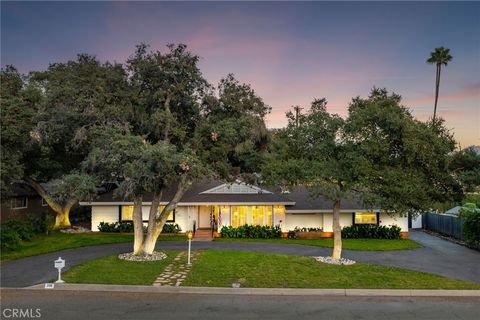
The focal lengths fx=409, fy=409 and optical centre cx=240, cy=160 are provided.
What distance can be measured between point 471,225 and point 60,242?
25587mm

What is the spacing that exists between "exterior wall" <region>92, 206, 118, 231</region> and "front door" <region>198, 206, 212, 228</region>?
6.49m

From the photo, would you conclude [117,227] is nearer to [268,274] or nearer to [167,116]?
[167,116]

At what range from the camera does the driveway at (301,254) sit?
16.5 meters

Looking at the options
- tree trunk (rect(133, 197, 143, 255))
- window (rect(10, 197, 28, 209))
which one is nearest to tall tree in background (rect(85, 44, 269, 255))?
tree trunk (rect(133, 197, 143, 255))

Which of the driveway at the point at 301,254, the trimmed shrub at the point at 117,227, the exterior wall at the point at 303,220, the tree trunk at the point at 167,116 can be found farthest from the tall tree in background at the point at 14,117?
the exterior wall at the point at 303,220

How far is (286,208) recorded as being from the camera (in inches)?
1213

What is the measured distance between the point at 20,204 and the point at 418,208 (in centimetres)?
3379

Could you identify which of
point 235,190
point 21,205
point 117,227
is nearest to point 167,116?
point 235,190

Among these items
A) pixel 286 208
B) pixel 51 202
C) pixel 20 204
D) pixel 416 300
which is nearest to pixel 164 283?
pixel 416 300

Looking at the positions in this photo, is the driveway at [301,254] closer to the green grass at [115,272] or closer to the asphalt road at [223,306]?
the green grass at [115,272]

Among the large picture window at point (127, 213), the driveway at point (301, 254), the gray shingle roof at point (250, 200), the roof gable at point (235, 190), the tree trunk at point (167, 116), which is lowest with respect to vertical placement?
the driveway at point (301, 254)

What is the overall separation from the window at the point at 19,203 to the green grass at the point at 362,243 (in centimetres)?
1979

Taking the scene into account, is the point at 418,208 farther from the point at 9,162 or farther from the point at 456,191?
the point at 9,162

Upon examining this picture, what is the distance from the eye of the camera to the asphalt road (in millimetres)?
11281
